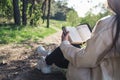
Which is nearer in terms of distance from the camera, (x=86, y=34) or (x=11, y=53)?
(x=86, y=34)

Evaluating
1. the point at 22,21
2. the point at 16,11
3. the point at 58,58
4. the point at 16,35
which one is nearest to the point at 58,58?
the point at 58,58

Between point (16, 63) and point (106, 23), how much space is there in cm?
423

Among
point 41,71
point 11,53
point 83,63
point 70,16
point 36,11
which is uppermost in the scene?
point 83,63

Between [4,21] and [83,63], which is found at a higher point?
[83,63]

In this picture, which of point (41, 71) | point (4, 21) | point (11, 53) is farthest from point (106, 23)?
point (4, 21)

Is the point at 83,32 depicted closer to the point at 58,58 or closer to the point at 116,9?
the point at 58,58

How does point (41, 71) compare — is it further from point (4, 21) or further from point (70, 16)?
point (70, 16)

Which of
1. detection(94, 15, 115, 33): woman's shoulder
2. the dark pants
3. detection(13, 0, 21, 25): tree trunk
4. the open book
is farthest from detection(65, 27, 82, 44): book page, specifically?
detection(13, 0, 21, 25): tree trunk

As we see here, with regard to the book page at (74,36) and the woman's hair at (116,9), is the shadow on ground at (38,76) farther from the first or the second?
the woman's hair at (116,9)

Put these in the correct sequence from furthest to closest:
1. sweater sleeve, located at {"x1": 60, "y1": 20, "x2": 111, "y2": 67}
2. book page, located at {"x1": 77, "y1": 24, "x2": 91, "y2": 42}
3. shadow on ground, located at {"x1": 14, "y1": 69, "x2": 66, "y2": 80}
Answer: shadow on ground, located at {"x1": 14, "y1": 69, "x2": 66, "y2": 80} < book page, located at {"x1": 77, "y1": 24, "x2": 91, "y2": 42} < sweater sleeve, located at {"x1": 60, "y1": 20, "x2": 111, "y2": 67}

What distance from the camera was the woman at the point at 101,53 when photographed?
384cm

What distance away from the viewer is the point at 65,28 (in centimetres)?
489

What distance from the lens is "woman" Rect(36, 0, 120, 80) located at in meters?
3.84

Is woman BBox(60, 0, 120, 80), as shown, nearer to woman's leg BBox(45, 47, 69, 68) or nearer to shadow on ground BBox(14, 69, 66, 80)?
woman's leg BBox(45, 47, 69, 68)
